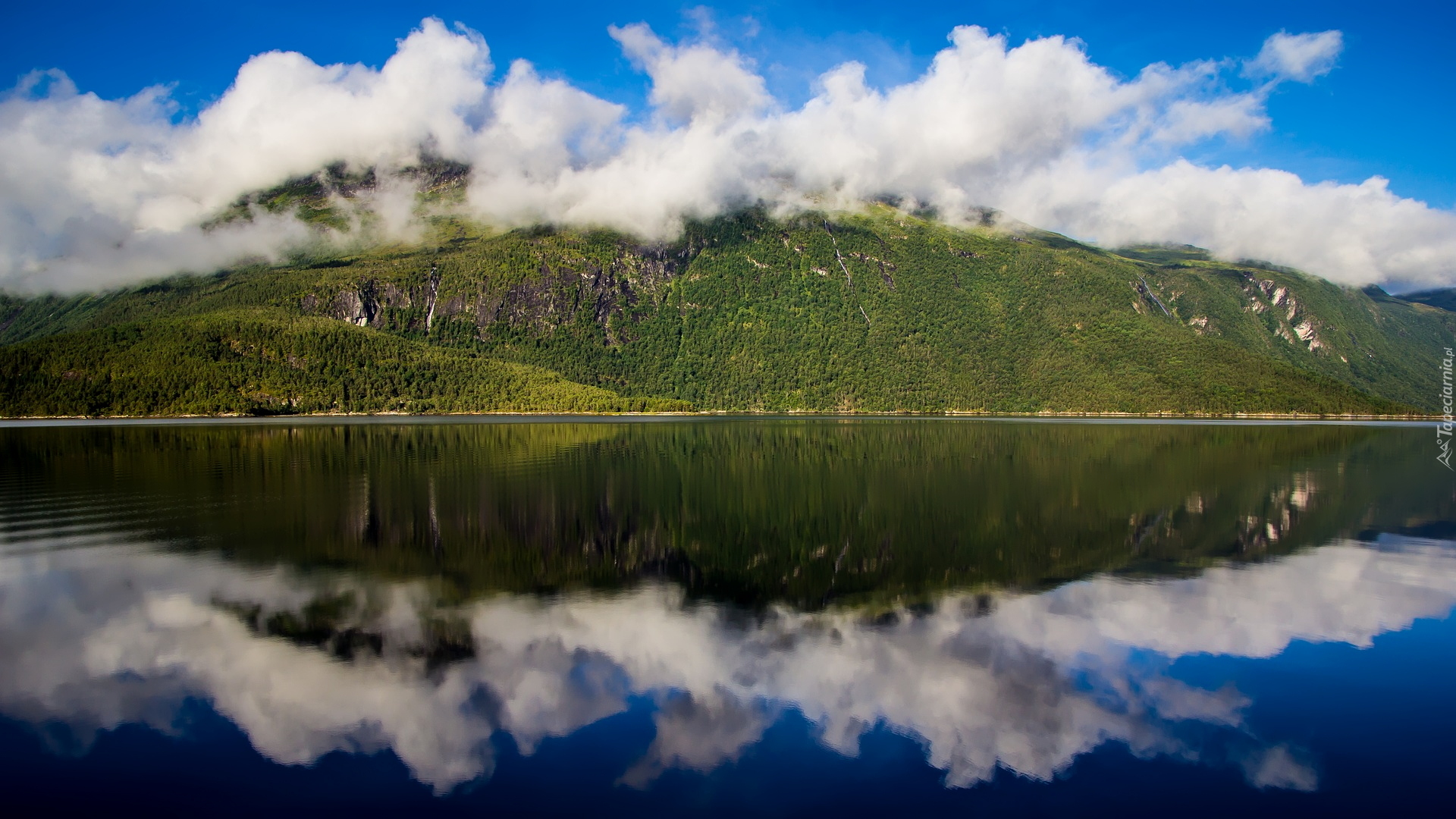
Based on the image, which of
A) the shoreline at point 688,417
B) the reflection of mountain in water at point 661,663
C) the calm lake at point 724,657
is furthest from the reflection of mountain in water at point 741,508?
the shoreline at point 688,417

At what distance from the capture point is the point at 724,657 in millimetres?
14805

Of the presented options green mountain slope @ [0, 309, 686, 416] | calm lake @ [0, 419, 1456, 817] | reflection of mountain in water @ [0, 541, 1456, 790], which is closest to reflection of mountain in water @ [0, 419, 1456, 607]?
calm lake @ [0, 419, 1456, 817]

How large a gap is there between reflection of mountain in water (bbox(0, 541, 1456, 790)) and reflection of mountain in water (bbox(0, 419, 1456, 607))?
2034 millimetres

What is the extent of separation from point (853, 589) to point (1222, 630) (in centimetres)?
775

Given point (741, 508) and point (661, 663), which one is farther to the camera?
point (741, 508)

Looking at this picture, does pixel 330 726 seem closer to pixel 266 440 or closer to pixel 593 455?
pixel 593 455

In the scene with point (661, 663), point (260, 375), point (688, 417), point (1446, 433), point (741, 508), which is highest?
point (260, 375)

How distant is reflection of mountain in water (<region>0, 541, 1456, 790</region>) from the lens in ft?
38.7

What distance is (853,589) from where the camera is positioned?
19.3m

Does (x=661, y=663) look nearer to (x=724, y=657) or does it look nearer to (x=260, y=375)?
(x=724, y=657)

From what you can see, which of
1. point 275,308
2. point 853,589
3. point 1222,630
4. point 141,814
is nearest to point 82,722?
point 141,814

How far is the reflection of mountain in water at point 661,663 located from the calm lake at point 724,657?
0.08 metres

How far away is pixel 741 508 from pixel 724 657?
16596 mm

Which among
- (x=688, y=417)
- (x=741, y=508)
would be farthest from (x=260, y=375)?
(x=741, y=508)
